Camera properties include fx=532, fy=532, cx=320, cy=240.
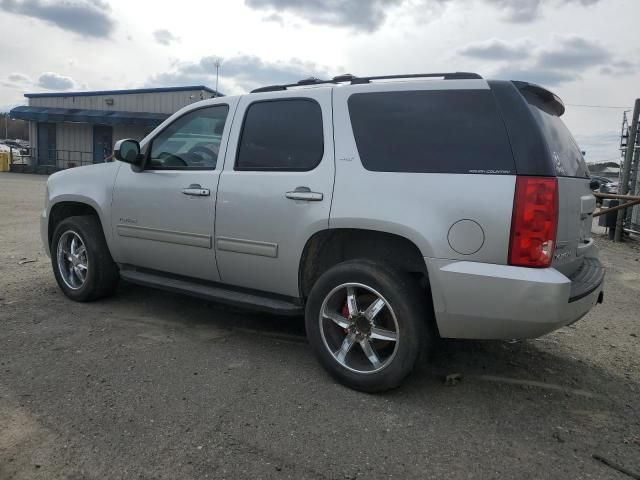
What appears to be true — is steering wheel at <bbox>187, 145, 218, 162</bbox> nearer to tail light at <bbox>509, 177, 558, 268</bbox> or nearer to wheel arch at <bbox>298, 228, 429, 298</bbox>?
wheel arch at <bbox>298, 228, 429, 298</bbox>

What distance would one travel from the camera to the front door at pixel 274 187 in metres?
3.51

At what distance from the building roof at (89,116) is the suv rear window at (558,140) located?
26785mm

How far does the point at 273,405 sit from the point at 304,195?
132 cm

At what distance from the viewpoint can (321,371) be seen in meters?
3.63

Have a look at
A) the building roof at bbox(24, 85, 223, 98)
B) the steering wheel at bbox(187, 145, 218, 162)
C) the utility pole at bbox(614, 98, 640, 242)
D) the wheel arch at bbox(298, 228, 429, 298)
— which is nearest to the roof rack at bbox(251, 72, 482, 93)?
the steering wheel at bbox(187, 145, 218, 162)

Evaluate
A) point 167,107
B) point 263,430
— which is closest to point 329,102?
point 263,430

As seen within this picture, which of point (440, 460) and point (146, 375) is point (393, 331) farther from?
point (146, 375)

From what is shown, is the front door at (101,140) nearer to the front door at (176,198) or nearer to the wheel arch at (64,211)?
the wheel arch at (64,211)

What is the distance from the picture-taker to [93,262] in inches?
189

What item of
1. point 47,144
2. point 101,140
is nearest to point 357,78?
point 101,140

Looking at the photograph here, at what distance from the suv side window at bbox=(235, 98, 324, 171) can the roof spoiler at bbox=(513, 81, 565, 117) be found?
1.28m

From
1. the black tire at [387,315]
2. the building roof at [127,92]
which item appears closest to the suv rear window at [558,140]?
the black tire at [387,315]

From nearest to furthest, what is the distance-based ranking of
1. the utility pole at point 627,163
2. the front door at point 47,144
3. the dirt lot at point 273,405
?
1. the dirt lot at point 273,405
2. the utility pole at point 627,163
3. the front door at point 47,144

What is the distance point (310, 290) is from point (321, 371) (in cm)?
56
